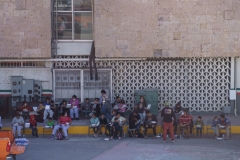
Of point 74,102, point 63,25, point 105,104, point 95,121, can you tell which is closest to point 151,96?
point 105,104

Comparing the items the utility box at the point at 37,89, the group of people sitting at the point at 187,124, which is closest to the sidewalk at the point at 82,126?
the group of people sitting at the point at 187,124

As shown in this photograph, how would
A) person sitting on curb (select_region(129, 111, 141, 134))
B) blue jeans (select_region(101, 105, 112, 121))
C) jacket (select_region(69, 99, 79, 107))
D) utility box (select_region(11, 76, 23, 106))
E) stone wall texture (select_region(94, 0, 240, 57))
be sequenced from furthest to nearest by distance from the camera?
1. utility box (select_region(11, 76, 23, 106))
2. jacket (select_region(69, 99, 79, 107))
3. stone wall texture (select_region(94, 0, 240, 57))
4. blue jeans (select_region(101, 105, 112, 121))
5. person sitting on curb (select_region(129, 111, 141, 134))

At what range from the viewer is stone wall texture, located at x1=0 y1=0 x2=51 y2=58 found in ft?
80.9

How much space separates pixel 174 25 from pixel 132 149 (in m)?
7.44

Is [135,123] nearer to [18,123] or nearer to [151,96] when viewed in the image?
[151,96]

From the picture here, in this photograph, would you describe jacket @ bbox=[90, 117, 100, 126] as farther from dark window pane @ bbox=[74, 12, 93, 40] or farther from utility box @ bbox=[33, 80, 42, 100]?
dark window pane @ bbox=[74, 12, 93, 40]

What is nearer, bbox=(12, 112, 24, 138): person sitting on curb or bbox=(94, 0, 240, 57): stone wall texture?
bbox=(12, 112, 24, 138): person sitting on curb

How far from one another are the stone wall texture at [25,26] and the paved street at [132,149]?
5.01 m

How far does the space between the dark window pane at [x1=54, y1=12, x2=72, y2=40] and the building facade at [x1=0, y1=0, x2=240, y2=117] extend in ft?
0.15

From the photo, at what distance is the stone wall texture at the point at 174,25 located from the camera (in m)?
24.5

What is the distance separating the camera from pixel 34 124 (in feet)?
73.7

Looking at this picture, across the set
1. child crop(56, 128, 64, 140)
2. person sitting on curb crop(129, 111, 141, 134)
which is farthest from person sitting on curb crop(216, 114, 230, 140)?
child crop(56, 128, 64, 140)

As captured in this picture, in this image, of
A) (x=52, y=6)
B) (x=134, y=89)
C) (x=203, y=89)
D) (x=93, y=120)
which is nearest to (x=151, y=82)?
(x=134, y=89)

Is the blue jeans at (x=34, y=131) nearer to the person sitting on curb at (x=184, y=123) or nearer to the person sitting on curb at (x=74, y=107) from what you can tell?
the person sitting on curb at (x=74, y=107)
